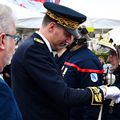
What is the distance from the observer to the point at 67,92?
2578 mm

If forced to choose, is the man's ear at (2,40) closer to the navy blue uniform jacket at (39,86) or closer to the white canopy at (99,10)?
the navy blue uniform jacket at (39,86)

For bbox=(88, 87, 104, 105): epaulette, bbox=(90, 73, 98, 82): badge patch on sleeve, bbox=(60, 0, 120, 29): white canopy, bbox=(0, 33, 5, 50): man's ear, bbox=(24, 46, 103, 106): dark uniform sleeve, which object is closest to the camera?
bbox=(0, 33, 5, 50): man's ear

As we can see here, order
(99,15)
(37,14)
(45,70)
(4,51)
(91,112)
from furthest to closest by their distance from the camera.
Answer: (99,15)
(37,14)
(91,112)
(45,70)
(4,51)

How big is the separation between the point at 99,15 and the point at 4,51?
767cm

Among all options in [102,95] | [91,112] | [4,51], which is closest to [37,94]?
[102,95]

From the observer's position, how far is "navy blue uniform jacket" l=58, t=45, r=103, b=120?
353 cm

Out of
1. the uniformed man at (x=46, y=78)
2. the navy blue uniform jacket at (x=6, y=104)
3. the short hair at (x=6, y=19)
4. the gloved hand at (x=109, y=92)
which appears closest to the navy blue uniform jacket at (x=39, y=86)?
the uniformed man at (x=46, y=78)

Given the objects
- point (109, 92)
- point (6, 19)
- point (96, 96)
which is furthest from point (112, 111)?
point (6, 19)

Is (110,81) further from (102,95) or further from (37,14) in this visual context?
(37,14)

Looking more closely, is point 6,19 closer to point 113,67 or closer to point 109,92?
point 109,92

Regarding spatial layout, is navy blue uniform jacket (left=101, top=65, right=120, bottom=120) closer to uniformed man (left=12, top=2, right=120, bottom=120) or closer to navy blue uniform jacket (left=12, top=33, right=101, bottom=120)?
uniformed man (left=12, top=2, right=120, bottom=120)

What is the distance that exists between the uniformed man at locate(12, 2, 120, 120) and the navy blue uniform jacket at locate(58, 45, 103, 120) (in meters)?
0.77

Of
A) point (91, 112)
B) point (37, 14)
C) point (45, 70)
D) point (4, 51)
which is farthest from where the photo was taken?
point (37, 14)

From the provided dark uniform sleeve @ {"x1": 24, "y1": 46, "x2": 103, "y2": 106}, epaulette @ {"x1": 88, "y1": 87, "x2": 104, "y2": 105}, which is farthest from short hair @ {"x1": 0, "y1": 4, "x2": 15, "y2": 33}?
epaulette @ {"x1": 88, "y1": 87, "x2": 104, "y2": 105}
